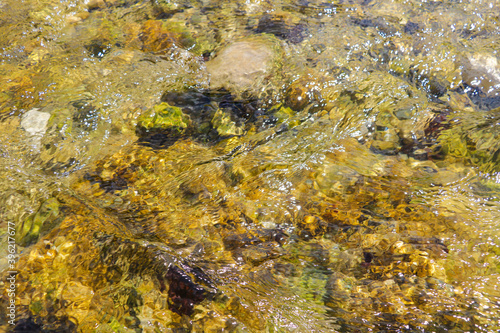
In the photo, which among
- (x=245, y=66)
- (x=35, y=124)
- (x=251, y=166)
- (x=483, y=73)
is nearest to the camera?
(x=251, y=166)

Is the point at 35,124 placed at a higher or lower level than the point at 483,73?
lower

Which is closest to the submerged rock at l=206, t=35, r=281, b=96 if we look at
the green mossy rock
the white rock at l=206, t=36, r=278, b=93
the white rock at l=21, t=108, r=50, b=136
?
the white rock at l=206, t=36, r=278, b=93

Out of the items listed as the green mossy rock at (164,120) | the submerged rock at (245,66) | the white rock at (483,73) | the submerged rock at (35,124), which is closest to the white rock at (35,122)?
the submerged rock at (35,124)

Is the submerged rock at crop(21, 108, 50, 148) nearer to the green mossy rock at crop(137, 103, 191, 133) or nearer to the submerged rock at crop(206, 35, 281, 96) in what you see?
the green mossy rock at crop(137, 103, 191, 133)

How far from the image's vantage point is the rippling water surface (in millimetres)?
2316

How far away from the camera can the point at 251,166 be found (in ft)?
10.8

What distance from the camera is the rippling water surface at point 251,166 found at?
2316 mm

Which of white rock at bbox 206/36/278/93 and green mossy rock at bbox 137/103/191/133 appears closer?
green mossy rock at bbox 137/103/191/133

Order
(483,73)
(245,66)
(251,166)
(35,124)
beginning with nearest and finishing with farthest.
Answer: (251,166), (35,124), (483,73), (245,66)

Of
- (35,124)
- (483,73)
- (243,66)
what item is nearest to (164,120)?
(243,66)

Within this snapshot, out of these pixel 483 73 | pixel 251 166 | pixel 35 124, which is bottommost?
pixel 35 124

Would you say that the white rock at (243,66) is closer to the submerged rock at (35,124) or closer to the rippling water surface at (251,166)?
the rippling water surface at (251,166)

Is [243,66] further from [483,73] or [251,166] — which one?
[483,73]

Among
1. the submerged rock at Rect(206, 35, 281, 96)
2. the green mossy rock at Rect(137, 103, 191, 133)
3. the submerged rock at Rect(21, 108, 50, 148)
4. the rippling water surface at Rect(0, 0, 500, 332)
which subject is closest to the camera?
the rippling water surface at Rect(0, 0, 500, 332)
